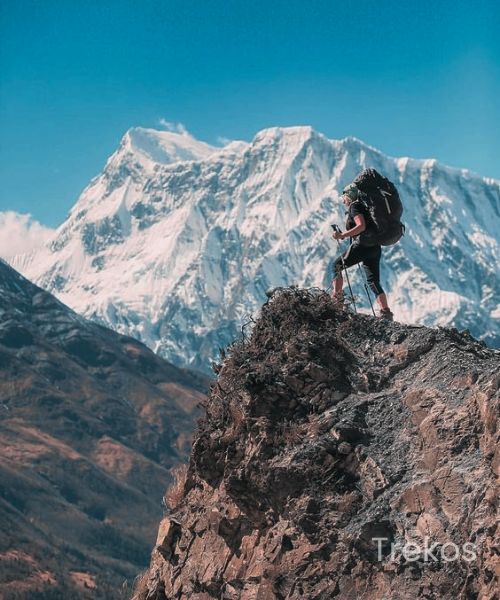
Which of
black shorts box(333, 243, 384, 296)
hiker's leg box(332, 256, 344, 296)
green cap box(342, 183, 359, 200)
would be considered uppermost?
green cap box(342, 183, 359, 200)

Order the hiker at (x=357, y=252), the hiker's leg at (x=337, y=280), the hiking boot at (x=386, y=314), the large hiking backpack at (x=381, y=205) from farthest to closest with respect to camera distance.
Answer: the hiker's leg at (x=337, y=280)
the hiking boot at (x=386, y=314)
the hiker at (x=357, y=252)
the large hiking backpack at (x=381, y=205)

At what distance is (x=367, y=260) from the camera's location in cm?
1761

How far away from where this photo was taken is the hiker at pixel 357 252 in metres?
16.8

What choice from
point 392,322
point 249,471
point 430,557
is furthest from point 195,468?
point 430,557

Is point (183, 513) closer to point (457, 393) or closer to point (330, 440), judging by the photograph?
point (330, 440)

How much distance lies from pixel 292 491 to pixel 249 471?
0.68 metres

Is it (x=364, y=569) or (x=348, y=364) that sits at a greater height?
(x=348, y=364)

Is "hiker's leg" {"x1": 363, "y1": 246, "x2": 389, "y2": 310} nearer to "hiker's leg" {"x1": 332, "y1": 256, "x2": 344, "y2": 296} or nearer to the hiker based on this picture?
the hiker

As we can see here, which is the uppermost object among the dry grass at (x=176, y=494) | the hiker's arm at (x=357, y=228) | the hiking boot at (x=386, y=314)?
the hiker's arm at (x=357, y=228)

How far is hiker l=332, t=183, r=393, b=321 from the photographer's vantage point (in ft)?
55.2

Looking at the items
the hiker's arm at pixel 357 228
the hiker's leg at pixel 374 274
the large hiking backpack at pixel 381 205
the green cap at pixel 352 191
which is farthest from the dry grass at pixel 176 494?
the green cap at pixel 352 191

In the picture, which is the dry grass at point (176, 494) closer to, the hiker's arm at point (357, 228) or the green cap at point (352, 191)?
the hiker's arm at point (357, 228)

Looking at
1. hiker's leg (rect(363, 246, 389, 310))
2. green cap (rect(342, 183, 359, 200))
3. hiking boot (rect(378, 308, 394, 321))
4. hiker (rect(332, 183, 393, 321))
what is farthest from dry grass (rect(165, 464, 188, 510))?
green cap (rect(342, 183, 359, 200))

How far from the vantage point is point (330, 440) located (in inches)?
563
